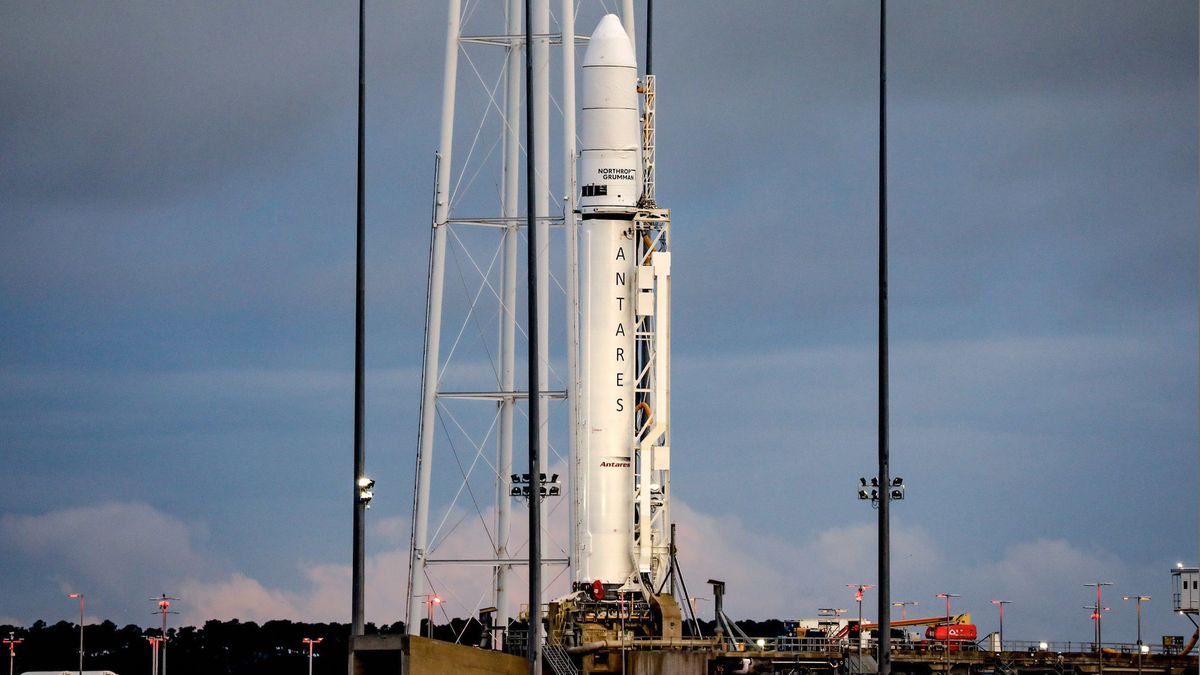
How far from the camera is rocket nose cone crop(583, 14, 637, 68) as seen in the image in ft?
266

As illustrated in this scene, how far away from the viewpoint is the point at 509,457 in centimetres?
8400

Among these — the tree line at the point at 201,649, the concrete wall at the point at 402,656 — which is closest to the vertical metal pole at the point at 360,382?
the concrete wall at the point at 402,656

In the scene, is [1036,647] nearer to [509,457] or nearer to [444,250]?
[509,457]

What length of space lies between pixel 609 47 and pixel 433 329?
36.5 feet

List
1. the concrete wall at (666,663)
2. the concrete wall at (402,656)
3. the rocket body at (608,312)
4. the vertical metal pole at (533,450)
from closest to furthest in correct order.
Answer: the concrete wall at (402,656)
the vertical metal pole at (533,450)
the concrete wall at (666,663)
the rocket body at (608,312)

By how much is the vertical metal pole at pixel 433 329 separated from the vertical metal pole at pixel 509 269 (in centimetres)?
217

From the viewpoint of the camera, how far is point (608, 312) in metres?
80.9

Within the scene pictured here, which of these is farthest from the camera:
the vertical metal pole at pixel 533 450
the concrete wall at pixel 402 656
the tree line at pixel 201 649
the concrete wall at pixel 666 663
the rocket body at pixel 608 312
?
the tree line at pixel 201 649

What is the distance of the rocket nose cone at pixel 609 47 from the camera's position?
8100 cm

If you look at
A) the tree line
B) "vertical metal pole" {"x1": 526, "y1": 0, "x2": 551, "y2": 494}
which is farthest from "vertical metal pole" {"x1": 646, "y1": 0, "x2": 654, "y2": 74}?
the tree line

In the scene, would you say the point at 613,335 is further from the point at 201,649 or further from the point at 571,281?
the point at 201,649

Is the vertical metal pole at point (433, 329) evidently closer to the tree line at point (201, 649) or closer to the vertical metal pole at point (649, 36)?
the vertical metal pole at point (649, 36)

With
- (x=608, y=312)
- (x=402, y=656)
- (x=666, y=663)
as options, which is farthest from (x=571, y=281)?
(x=402, y=656)

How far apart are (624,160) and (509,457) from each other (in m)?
11.3
